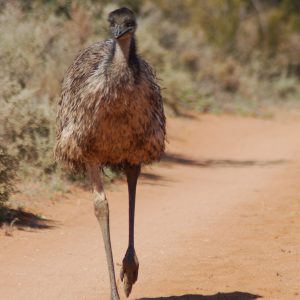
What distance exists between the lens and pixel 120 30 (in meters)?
5.77

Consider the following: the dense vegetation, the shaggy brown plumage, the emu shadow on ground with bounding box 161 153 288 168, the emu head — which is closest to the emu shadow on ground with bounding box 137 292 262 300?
the shaggy brown plumage

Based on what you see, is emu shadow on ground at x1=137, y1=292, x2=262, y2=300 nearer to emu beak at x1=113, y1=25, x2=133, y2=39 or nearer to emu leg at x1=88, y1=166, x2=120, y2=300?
emu leg at x1=88, y1=166, x2=120, y2=300

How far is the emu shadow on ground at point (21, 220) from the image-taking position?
8930mm

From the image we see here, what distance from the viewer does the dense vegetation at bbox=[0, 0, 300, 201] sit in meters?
11.2

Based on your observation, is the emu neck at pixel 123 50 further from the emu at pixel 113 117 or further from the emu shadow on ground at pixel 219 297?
the emu shadow on ground at pixel 219 297

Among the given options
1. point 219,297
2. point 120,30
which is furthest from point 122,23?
point 219,297

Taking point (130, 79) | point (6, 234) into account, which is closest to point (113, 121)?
point (130, 79)

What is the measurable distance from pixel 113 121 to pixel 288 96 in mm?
23622

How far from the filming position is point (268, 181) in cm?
1320

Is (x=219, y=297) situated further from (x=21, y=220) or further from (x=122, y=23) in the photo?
(x=21, y=220)

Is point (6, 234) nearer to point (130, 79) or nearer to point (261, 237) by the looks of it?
point (261, 237)

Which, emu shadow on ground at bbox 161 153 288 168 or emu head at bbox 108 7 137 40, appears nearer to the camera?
emu head at bbox 108 7 137 40

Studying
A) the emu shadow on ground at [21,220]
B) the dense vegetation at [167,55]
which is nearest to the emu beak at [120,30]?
the emu shadow on ground at [21,220]

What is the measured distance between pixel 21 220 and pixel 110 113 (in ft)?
11.4
